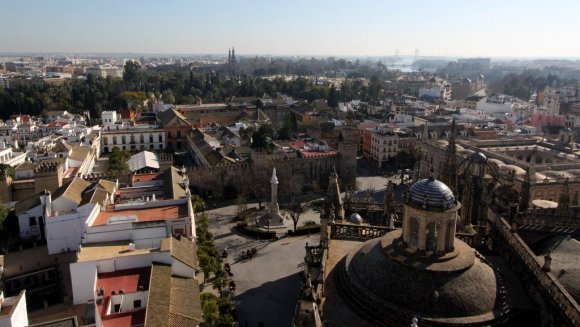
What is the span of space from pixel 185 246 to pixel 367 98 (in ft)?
322

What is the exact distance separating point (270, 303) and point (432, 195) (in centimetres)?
1770

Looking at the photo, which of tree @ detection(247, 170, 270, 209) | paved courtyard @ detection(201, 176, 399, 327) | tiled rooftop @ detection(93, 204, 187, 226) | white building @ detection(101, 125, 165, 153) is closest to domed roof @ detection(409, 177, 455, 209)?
paved courtyard @ detection(201, 176, 399, 327)

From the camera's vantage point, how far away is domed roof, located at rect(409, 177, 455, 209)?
42.5 feet

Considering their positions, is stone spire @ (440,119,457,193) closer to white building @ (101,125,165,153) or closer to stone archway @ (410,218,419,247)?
stone archway @ (410,218,419,247)

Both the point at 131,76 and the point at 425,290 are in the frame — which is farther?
the point at 131,76

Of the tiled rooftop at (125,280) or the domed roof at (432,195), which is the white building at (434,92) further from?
the domed roof at (432,195)

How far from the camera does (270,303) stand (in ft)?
92.1

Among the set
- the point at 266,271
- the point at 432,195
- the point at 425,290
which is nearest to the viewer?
the point at 425,290

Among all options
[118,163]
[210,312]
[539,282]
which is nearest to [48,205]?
[210,312]

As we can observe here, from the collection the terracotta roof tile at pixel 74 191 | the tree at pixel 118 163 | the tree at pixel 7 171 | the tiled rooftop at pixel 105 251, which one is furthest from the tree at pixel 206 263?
the tree at pixel 7 171

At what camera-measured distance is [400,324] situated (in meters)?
12.1

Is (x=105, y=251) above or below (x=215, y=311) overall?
above

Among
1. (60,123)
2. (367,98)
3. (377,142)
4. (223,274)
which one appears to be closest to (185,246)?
(223,274)

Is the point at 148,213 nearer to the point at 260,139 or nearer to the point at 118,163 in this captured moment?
the point at 118,163
